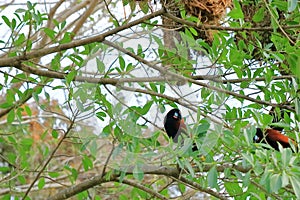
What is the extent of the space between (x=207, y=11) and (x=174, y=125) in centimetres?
51

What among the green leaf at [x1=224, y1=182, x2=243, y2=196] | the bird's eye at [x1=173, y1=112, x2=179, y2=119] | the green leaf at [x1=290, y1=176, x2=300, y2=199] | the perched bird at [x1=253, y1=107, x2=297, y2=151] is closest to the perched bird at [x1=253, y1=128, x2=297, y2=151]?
the perched bird at [x1=253, y1=107, x2=297, y2=151]

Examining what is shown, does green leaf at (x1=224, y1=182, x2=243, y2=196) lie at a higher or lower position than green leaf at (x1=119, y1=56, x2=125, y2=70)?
lower

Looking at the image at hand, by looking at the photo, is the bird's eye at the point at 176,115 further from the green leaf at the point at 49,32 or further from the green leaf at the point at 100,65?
the green leaf at the point at 49,32

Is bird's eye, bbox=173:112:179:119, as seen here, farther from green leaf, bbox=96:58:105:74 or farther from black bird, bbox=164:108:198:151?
green leaf, bbox=96:58:105:74

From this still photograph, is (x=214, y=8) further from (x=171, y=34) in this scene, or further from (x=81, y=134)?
(x=81, y=134)

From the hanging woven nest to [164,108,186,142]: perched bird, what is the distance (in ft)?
1.44

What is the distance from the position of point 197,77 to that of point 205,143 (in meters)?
0.28

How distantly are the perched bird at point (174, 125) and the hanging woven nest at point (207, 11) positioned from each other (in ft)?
1.44

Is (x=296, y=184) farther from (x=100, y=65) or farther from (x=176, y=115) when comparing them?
(x=100, y=65)

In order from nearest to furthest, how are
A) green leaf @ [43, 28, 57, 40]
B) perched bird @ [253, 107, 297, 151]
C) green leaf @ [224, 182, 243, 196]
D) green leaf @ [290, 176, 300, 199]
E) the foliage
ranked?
1. green leaf @ [290, 176, 300, 199]
2. the foliage
3. perched bird @ [253, 107, 297, 151]
4. green leaf @ [224, 182, 243, 196]
5. green leaf @ [43, 28, 57, 40]

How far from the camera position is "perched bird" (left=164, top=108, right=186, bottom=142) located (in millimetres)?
1311

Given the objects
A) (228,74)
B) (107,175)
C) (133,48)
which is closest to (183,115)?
(133,48)

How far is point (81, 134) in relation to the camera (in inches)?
54.0

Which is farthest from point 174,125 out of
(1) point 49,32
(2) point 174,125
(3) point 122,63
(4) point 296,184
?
(1) point 49,32
